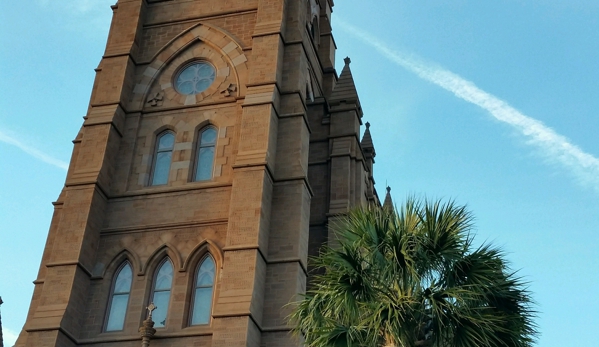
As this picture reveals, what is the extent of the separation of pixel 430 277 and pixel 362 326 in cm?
142

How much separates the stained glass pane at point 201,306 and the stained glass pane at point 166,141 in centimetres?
483

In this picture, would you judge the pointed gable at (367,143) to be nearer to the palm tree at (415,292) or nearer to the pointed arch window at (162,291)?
the pointed arch window at (162,291)

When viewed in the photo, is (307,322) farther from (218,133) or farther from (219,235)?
(218,133)

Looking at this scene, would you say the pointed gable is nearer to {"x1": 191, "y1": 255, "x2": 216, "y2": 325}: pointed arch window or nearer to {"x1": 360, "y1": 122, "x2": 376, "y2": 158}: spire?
{"x1": 360, "y1": 122, "x2": 376, "y2": 158}: spire

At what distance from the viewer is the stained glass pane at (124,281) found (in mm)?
21250

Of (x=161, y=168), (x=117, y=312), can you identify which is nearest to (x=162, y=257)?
(x=117, y=312)

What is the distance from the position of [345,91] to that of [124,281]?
10671 mm

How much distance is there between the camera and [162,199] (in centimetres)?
2242

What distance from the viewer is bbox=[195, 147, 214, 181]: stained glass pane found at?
22812 mm

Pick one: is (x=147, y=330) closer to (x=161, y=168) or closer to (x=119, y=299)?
(x=119, y=299)

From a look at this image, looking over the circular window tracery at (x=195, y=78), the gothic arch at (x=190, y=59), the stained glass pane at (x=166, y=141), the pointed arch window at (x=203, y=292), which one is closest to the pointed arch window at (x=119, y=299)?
the pointed arch window at (x=203, y=292)

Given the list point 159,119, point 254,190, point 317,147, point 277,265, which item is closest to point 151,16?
point 159,119

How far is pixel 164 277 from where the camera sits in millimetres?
21188

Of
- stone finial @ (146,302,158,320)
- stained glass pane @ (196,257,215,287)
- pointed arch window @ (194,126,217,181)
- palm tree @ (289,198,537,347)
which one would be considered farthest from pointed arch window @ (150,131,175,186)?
palm tree @ (289,198,537,347)
